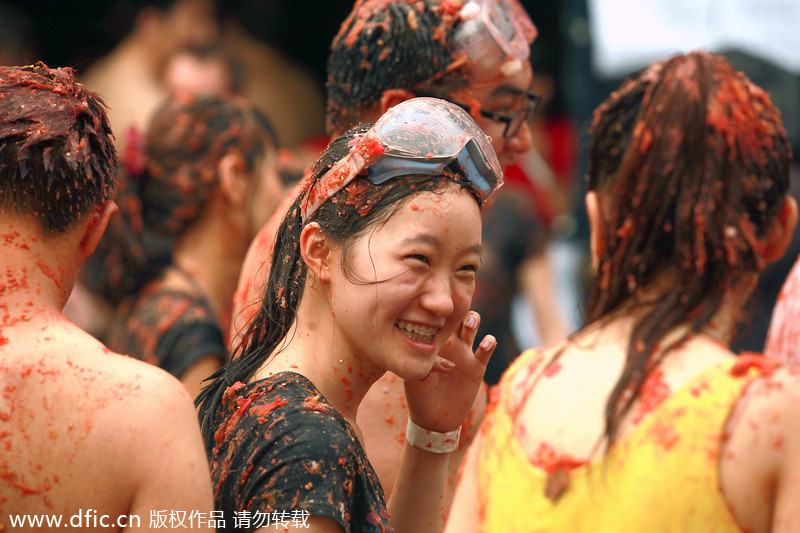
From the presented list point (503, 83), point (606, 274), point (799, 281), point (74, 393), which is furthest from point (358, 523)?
point (503, 83)

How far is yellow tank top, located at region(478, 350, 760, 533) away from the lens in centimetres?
207

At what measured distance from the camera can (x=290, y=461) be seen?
2203 mm

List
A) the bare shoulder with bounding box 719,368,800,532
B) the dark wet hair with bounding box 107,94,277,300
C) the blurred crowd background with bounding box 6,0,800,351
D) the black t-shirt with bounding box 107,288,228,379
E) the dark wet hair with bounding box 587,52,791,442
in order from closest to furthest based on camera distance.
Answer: the bare shoulder with bounding box 719,368,800,532 → the dark wet hair with bounding box 587,52,791,442 → the black t-shirt with bounding box 107,288,228,379 → the dark wet hair with bounding box 107,94,277,300 → the blurred crowd background with bounding box 6,0,800,351

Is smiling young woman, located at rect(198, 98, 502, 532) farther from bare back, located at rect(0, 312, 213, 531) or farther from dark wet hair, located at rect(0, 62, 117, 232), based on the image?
dark wet hair, located at rect(0, 62, 117, 232)

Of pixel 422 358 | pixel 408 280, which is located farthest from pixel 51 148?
pixel 422 358

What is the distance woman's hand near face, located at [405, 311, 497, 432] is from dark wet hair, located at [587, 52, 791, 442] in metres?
0.57

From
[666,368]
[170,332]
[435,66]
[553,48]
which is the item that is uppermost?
[435,66]

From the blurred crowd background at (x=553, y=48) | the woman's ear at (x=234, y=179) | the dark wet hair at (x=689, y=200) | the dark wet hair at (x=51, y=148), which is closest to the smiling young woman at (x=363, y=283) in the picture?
the dark wet hair at (x=689, y=200)

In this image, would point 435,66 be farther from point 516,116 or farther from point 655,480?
point 655,480

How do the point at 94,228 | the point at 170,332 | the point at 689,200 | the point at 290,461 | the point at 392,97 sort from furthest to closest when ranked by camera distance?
the point at 170,332 → the point at 392,97 → the point at 94,228 → the point at 689,200 → the point at 290,461

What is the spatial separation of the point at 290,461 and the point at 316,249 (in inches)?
26.5

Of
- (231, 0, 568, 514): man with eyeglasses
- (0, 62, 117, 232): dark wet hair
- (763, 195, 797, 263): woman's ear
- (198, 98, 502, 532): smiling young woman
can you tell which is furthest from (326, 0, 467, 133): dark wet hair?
(763, 195, 797, 263): woman's ear

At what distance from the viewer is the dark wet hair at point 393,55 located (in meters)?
3.63

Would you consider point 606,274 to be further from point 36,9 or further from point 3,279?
point 36,9
